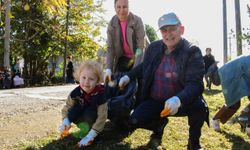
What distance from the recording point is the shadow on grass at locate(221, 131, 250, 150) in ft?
13.1

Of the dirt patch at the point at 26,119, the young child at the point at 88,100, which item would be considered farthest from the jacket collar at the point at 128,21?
the dirt patch at the point at 26,119

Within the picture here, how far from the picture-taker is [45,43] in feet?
84.0

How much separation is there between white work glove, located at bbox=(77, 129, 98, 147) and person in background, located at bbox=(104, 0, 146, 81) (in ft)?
3.53

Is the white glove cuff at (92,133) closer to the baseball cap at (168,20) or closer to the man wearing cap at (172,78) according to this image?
the man wearing cap at (172,78)

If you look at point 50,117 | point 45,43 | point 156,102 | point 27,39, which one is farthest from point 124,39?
point 45,43

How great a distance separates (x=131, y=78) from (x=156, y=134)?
59 cm

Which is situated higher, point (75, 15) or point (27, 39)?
point (75, 15)

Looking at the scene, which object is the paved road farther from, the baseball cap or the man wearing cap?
the baseball cap

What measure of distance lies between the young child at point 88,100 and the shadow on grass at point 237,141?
1.38 m

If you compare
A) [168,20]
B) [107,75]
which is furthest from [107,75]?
[168,20]

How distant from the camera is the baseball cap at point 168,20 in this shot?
340 cm

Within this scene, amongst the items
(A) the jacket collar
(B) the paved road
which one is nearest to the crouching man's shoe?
(A) the jacket collar

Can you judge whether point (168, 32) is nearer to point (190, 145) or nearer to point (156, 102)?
point (156, 102)

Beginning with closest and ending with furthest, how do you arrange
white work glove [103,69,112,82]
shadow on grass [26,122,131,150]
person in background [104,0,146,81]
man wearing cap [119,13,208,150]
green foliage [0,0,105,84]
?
man wearing cap [119,13,208,150], shadow on grass [26,122,131,150], white work glove [103,69,112,82], person in background [104,0,146,81], green foliage [0,0,105,84]
